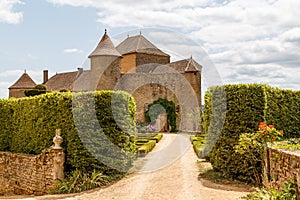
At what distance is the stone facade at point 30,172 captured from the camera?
394 inches

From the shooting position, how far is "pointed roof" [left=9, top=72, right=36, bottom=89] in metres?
42.9

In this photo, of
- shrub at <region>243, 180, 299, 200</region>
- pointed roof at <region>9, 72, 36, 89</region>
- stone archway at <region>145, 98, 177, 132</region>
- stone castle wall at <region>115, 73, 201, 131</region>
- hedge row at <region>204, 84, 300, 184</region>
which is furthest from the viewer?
pointed roof at <region>9, 72, 36, 89</region>

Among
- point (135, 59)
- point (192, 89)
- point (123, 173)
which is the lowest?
point (123, 173)

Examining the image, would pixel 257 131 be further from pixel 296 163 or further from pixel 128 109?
pixel 128 109

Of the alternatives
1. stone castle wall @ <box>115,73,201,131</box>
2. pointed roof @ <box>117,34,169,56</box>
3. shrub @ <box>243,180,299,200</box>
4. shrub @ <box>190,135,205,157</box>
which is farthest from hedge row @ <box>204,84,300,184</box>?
pointed roof @ <box>117,34,169,56</box>

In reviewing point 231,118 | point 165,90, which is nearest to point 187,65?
point 165,90

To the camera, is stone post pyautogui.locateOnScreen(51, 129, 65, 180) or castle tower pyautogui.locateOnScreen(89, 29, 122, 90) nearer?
stone post pyautogui.locateOnScreen(51, 129, 65, 180)

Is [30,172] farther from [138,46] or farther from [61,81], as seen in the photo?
[61,81]

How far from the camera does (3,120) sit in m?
14.1

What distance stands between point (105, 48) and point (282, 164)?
2656 cm

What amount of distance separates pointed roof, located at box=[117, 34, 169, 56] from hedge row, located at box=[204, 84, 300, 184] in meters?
31.6

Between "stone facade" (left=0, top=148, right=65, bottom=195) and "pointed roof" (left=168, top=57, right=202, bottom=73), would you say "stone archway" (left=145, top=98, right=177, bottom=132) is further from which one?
"stone facade" (left=0, top=148, right=65, bottom=195)

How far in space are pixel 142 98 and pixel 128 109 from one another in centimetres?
2324

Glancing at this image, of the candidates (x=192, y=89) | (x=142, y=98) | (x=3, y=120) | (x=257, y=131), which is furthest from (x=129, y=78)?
(x=257, y=131)
